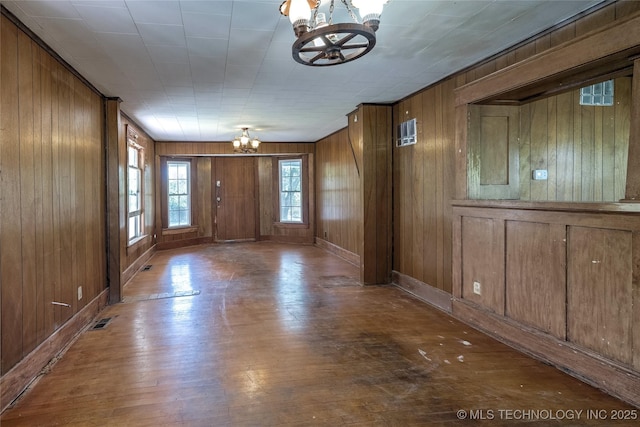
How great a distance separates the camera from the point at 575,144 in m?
3.55

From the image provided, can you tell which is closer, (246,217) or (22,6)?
(22,6)

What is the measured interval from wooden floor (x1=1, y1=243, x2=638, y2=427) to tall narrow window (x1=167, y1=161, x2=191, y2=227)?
4736 mm

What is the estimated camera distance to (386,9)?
2355 millimetres

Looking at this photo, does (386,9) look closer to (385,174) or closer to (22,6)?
(22,6)

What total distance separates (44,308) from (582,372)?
389 cm

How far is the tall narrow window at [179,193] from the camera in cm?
863

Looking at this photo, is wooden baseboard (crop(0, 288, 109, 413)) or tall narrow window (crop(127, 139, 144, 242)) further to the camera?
tall narrow window (crop(127, 139, 144, 242))

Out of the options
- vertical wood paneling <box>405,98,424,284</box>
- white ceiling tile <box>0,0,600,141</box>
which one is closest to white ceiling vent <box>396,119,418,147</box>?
vertical wood paneling <box>405,98,424,284</box>

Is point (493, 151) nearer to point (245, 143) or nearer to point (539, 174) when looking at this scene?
point (539, 174)

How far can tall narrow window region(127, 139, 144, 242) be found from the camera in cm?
588

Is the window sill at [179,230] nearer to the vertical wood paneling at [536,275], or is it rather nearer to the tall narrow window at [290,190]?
the tall narrow window at [290,190]

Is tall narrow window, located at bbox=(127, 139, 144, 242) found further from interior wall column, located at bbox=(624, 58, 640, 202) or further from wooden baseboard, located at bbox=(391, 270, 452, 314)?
interior wall column, located at bbox=(624, 58, 640, 202)

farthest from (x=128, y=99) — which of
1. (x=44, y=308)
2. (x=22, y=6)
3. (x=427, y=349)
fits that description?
(x=427, y=349)

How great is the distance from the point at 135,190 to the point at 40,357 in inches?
160
